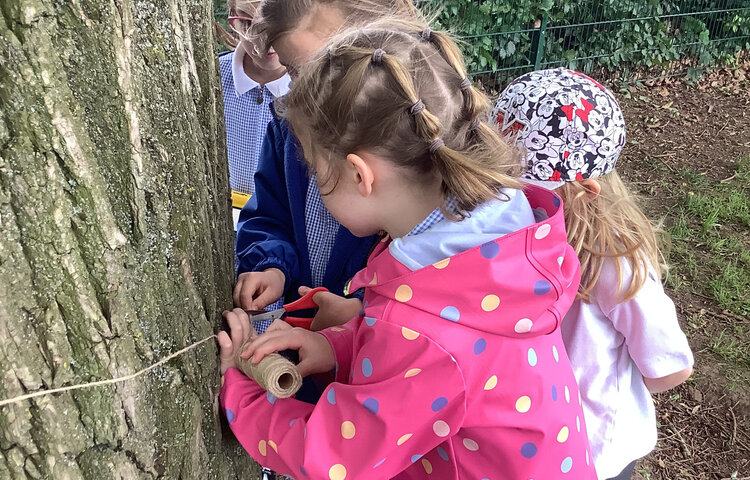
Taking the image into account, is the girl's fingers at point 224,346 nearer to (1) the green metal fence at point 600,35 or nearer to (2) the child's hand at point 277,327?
(2) the child's hand at point 277,327

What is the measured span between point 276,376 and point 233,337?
244mm

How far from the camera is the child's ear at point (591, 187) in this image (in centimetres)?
182

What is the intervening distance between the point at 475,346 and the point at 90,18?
2.93ft

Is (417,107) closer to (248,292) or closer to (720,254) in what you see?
(248,292)

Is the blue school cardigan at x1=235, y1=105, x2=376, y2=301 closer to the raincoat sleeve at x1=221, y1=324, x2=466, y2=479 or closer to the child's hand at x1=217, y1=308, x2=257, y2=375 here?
the child's hand at x1=217, y1=308, x2=257, y2=375

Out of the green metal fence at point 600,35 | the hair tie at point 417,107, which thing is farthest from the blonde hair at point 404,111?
the green metal fence at point 600,35

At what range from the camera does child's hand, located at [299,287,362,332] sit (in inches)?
68.7

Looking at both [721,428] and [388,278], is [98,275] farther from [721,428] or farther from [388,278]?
[721,428]

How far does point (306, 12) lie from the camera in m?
1.96

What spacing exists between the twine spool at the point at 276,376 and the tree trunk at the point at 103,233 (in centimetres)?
13

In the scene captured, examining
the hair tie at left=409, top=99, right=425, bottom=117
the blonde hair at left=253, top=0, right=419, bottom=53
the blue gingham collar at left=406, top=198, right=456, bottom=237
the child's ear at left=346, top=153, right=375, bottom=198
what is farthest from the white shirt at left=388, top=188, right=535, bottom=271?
the blonde hair at left=253, top=0, right=419, bottom=53

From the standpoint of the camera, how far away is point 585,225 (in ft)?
5.67

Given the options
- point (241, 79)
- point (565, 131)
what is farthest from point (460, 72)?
point (241, 79)

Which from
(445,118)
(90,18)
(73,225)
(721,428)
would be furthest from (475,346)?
(721,428)
